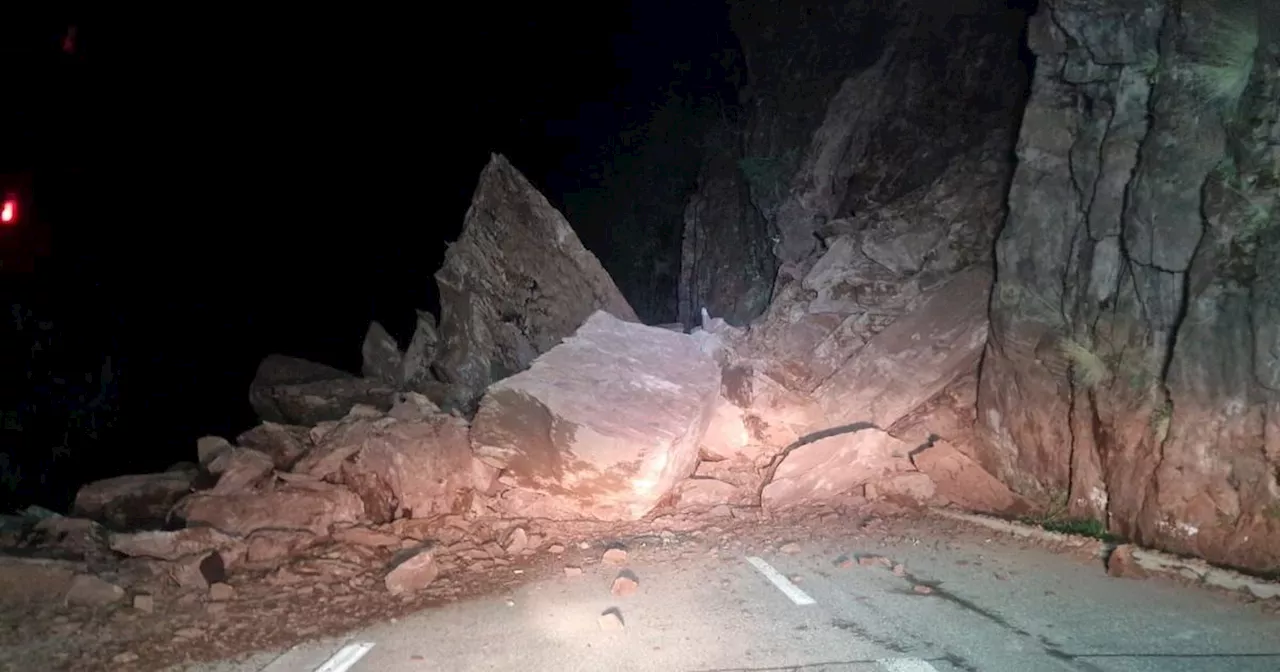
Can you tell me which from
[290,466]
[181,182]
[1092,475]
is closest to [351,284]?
[181,182]

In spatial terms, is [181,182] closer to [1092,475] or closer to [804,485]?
[804,485]

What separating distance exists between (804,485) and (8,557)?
7.36 meters

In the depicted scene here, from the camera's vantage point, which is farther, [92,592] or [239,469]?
[239,469]

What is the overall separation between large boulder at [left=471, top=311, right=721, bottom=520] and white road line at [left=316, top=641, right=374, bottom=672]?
3.29 metres

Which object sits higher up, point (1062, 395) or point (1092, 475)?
point (1062, 395)

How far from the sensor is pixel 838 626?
5.35m

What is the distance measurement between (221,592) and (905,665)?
5110 millimetres

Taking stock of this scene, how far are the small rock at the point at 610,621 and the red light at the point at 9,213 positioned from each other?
40.2 ft

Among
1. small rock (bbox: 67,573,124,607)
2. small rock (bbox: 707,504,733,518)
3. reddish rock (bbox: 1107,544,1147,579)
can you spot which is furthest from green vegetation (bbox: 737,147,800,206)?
small rock (bbox: 67,573,124,607)

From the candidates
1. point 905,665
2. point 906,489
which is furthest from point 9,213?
point 905,665

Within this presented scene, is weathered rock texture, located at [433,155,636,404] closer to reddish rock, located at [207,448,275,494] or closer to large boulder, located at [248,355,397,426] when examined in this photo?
large boulder, located at [248,355,397,426]

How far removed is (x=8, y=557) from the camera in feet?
20.2

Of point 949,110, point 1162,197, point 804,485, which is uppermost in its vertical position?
point 949,110

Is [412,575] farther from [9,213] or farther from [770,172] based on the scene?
[770,172]
